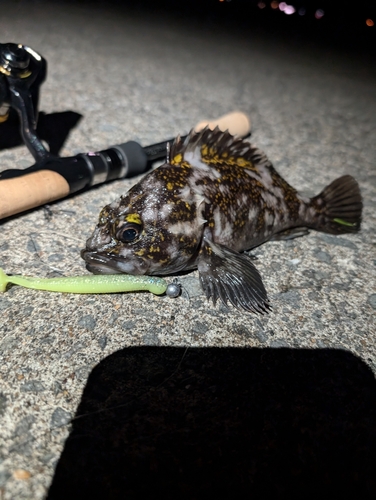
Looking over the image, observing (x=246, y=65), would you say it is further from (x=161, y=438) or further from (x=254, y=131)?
(x=161, y=438)

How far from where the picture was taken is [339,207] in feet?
10.7

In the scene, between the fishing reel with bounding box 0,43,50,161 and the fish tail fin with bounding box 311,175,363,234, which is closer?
the fishing reel with bounding box 0,43,50,161

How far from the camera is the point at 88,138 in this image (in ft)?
13.3

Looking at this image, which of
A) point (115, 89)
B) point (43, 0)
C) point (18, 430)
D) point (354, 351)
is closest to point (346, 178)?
point (354, 351)

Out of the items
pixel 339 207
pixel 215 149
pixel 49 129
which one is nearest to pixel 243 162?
pixel 215 149

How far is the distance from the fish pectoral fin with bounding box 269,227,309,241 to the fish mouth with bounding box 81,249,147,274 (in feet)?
3.75

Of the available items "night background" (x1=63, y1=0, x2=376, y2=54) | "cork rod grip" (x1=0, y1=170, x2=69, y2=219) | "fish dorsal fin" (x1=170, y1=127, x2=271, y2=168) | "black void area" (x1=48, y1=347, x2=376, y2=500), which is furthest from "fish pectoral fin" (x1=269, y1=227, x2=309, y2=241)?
"night background" (x1=63, y1=0, x2=376, y2=54)

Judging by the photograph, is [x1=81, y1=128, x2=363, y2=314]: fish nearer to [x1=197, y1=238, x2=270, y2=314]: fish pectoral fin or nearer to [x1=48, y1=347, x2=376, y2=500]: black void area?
[x1=197, y1=238, x2=270, y2=314]: fish pectoral fin

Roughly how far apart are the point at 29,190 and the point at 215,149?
1.22 meters

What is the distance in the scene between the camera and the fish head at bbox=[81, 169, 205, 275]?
2352 millimetres

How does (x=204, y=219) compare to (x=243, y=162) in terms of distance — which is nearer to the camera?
(x=204, y=219)

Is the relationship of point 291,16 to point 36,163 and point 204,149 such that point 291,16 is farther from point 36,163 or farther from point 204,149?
point 36,163

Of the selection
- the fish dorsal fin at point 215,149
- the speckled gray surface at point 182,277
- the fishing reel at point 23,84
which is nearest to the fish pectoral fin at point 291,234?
the speckled gray surface at point 182,277

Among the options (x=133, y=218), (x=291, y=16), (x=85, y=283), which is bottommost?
(x=85, y=283)
